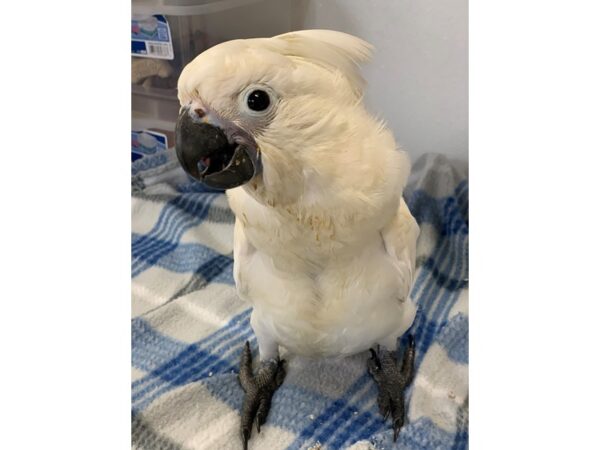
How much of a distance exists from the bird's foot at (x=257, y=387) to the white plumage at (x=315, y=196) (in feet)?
0.42

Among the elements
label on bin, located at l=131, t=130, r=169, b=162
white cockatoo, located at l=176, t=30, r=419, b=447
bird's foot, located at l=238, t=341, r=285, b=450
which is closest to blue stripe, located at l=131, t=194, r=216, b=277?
label on bin, located at l=131, t=130, r=169, b=162

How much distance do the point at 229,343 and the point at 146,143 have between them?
68 cm

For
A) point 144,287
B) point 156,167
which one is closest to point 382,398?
point 144,287

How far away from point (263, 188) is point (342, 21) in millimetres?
353

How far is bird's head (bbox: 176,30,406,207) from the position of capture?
0.54m

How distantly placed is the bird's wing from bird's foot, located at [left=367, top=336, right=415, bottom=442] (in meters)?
0.17

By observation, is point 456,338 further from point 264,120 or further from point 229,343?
point 264,120

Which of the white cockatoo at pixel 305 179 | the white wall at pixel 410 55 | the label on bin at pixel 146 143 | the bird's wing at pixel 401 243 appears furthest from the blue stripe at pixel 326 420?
the label on bin at pixel 146 143

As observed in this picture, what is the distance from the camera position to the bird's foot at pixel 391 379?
0.88 metres

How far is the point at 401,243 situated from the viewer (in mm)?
761

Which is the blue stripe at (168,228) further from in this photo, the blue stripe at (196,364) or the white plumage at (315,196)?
the white plumage at (315,196)

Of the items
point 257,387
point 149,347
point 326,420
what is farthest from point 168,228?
point 326,420

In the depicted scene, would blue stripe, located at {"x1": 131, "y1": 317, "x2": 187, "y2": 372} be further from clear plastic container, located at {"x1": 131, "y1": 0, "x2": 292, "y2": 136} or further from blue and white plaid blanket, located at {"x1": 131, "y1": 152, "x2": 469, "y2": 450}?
clear plastic container, located at {"x1": 131, "y1": 0, "x2": 292, "y2": 136}

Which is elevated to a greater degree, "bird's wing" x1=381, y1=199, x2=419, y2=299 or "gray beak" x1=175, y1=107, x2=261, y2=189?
"gray beak" x1=175, y1=107, x2=261, y2=189
